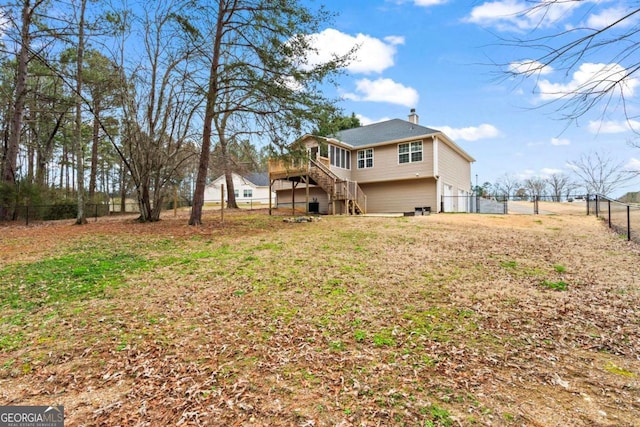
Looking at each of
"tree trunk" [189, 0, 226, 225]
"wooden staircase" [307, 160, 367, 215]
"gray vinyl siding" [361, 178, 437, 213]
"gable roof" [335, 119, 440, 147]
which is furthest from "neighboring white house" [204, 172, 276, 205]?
"tree trunk" [189, 0, 226, 225]

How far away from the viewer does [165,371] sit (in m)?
3.08

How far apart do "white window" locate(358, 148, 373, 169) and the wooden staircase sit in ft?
9.05

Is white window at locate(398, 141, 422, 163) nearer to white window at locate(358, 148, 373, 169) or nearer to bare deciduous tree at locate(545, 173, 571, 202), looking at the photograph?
white window at locate(358, 148, 373, 169)

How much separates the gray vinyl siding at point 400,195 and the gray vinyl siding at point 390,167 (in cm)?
57

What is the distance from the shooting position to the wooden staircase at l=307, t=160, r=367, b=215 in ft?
54.4

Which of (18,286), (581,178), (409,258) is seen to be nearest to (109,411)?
(18,286)

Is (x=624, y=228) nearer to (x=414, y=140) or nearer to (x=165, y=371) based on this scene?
(x=414, y=140)

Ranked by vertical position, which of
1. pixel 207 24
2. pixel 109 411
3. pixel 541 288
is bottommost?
pixel 109 411

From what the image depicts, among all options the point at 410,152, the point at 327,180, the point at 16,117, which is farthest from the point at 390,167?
the point at 16,117

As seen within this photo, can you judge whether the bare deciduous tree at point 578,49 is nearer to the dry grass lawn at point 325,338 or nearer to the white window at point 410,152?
the dry grass lawn at point 325,338

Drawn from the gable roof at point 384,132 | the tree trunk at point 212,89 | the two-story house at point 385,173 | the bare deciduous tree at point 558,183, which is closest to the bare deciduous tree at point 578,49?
the tree trunk at point 212,89

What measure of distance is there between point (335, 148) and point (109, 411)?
56.9ft

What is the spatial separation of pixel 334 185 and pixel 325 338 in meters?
13.5

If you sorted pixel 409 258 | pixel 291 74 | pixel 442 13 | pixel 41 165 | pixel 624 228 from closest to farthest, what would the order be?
pixel 442 13 < pixel 409 258 < pixel 624 228 < pixel 291 74 < pixel 41 165
